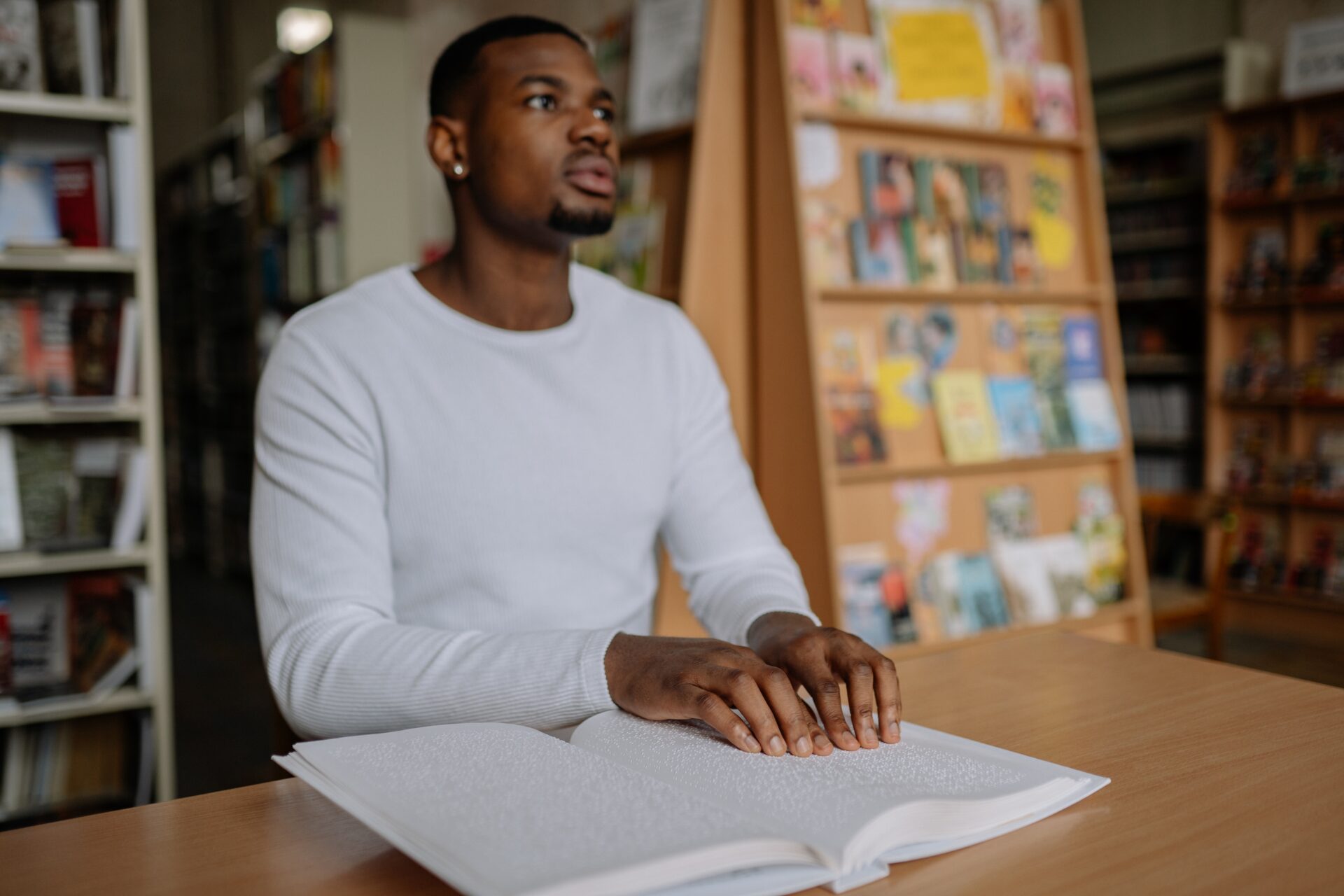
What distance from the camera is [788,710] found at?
0.78 metres

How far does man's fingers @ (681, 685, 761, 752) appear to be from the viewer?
76cm

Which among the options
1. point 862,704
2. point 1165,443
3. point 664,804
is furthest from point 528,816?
point 1165,443

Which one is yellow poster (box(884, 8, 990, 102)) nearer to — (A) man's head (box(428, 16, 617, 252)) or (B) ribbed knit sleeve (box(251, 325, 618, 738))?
(A) man's head (box(428, 16, 617, 252))

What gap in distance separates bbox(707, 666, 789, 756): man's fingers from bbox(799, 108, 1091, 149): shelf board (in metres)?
1.86

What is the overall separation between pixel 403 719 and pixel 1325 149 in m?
5.01

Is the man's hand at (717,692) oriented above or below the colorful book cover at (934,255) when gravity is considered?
below

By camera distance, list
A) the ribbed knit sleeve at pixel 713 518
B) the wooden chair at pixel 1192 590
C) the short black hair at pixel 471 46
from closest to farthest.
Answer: the ribbed knit sleeve at pixel 713 518, the short black hair at pixel 471 46, the wooden chair at pixel 1192 590

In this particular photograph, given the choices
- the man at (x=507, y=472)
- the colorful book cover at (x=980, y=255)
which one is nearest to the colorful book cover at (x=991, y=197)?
the colorful book cover at (x=980, y=255)

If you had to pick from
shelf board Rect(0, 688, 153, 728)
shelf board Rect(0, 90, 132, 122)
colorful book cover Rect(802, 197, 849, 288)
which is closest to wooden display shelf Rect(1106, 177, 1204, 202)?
colorful book cover Rect(802, 197, 849, 288)

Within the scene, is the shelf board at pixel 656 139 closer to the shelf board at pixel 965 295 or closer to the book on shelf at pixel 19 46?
the shelf board at pixel 965 295

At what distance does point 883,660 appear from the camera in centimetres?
88

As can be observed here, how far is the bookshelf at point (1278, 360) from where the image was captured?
15.3 feet

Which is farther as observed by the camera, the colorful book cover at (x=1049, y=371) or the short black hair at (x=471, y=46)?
the colorful book cover at (x=1049, y=371)

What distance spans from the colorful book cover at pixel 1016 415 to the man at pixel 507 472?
4.32 feet
